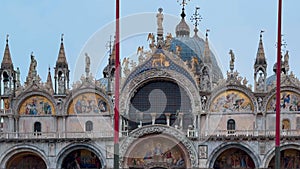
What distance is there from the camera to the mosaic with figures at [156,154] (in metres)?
50.5

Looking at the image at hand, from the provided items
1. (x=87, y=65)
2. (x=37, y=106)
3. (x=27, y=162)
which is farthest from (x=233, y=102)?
(x=27, y=162)

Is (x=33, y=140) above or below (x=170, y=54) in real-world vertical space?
below

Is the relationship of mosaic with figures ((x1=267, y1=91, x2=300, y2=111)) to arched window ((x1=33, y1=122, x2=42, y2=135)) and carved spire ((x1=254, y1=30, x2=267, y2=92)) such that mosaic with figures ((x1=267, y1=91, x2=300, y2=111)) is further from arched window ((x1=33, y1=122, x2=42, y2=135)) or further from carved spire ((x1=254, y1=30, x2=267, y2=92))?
arched window ((x1=33, y1=122, x2=42, y2=135))

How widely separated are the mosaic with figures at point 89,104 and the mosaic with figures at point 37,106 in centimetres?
176

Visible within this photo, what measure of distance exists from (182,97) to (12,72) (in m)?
12.5

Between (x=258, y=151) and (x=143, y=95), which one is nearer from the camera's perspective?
(x=258, y=151)

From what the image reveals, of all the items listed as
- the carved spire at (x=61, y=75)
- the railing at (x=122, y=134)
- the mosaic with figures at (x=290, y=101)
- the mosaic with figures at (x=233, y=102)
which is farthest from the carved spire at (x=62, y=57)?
the mosaic with figures at (x=290, y=101)

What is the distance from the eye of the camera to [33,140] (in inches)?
1986

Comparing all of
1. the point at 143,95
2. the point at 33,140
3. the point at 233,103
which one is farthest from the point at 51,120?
the point at 233,103

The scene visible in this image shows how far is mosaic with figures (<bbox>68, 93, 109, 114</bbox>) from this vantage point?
51906 mm

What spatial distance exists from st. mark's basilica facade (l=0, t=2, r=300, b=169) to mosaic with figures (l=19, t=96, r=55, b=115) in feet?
0.24

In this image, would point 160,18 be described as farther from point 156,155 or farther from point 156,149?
point 156,155

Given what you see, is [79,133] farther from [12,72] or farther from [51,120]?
[12,72]

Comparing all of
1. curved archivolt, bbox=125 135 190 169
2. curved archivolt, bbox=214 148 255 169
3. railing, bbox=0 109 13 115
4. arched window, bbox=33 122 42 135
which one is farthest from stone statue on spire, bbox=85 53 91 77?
curved archivolt, bbox=214 148 255 169
